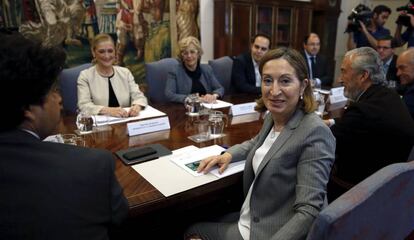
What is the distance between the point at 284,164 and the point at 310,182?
0.11 metres

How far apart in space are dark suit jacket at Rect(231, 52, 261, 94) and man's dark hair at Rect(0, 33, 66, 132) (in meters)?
2.38

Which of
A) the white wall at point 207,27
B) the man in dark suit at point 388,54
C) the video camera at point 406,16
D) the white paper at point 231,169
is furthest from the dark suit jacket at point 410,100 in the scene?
the white wall at point 207,27

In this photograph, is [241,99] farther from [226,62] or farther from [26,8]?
[26,8]

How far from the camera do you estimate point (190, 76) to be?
273 cm

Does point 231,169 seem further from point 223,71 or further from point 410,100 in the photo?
point 223,71

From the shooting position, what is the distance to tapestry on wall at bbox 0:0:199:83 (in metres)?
3.04

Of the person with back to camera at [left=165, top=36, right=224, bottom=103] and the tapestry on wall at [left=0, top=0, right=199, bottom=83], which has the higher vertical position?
the tapestry on wall at [left=0, top=0, right=199, bottom=83]

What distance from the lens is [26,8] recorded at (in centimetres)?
299

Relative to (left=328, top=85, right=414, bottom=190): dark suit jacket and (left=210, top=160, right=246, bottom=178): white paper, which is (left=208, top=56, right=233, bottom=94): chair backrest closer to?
(left=328, top=85, right=414, bottom=190): dark suit jacket

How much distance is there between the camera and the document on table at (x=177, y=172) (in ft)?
3.69

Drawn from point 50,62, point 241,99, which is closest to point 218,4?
point 241,99

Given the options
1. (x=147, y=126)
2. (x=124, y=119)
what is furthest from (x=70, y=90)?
(x=147, y=126)

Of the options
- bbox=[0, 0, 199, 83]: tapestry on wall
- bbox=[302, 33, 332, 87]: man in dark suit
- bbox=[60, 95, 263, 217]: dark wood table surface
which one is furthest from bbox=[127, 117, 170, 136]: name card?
bbox=[302, 33, 332, 87]: man in dark suit

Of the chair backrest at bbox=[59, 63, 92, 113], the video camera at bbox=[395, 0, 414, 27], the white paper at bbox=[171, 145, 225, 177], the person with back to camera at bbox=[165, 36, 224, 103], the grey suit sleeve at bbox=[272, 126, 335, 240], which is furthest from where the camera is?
the video camera at bbox=[395, 0, 414, 27]
